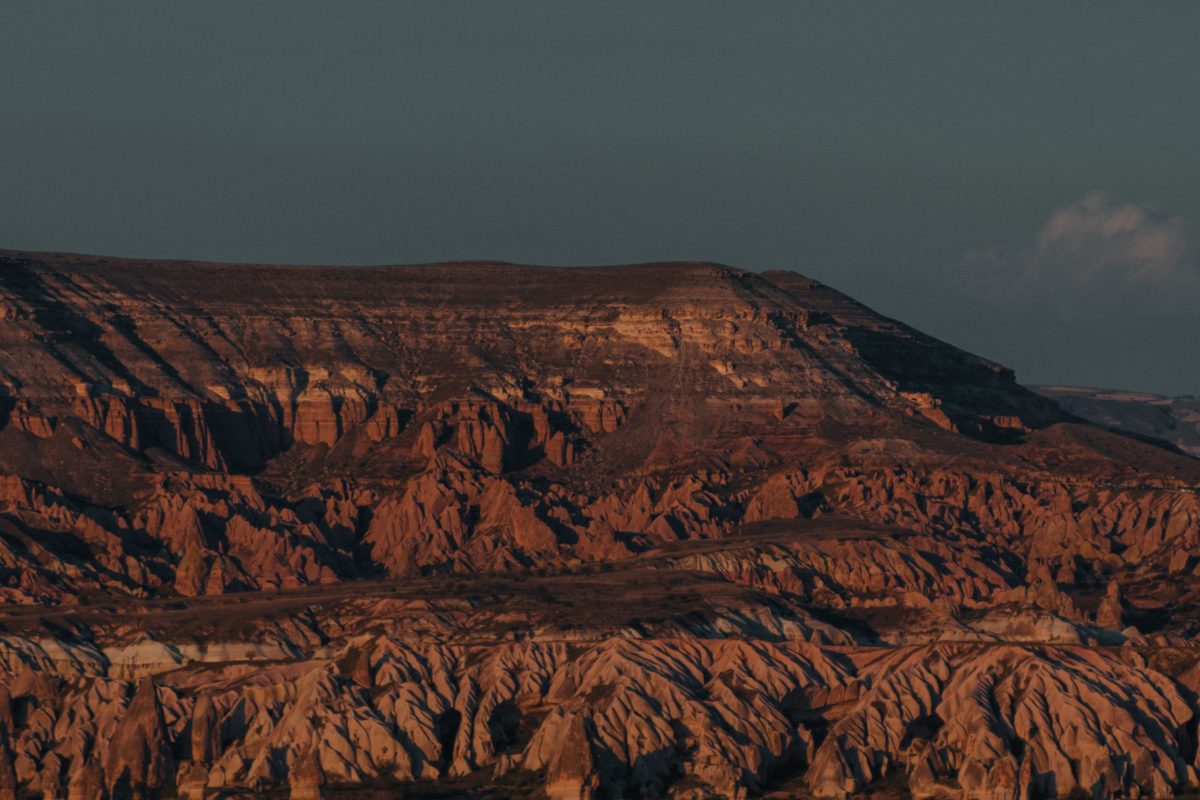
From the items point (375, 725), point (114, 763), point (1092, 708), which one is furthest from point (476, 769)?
point (1092, 708)

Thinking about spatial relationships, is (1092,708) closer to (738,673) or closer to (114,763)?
(738,673)

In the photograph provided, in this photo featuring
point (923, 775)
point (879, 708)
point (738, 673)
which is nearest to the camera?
point (923, 775)

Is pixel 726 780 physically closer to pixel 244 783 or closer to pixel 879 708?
pixel 879 708

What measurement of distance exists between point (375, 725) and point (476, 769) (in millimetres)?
5626

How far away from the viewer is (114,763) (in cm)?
17112

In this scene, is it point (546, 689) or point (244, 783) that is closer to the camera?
point (244, 783)

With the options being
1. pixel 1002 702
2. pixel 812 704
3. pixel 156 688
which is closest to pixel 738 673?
pixel 812 704

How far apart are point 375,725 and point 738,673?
19751 millimetres

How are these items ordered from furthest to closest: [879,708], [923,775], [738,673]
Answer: [738,673], [879,708], [923,775]

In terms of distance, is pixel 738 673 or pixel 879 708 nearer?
pixel 879 708

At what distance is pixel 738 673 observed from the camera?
182 m

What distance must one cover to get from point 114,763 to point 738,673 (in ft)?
104

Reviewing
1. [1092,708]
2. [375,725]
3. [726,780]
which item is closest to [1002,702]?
[1092,708]

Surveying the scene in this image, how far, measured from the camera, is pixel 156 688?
182m
